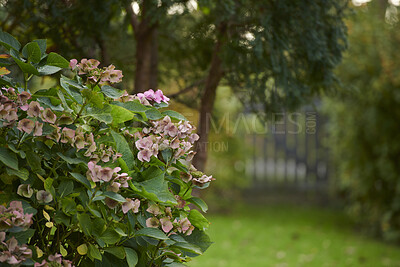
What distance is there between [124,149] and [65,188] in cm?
19

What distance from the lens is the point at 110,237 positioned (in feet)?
3.87

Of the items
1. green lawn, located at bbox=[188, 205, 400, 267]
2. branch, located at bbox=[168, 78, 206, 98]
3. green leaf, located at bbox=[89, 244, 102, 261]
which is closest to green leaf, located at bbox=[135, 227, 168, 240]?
green leaf, located at bbox=[89, 244, 102, 261]

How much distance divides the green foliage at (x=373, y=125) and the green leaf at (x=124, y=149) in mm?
3776

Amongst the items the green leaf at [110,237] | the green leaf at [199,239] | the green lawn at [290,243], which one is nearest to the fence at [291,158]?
the green lawn at [290,243]

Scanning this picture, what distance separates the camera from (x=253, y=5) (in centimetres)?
269

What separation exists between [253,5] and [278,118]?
2.55ft

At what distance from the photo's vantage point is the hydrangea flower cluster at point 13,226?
41.3 inches

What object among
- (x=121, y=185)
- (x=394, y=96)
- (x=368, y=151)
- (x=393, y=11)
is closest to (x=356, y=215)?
(x=368, y=151)

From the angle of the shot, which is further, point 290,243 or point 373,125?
point 290,243

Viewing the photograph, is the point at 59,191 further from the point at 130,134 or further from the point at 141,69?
the point at 141,69

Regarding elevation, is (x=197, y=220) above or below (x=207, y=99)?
below

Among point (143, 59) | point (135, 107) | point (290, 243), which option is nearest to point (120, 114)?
point (135, 107)

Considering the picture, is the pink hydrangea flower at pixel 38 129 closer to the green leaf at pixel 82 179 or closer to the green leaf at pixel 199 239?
the green leaf at pixel 82 179

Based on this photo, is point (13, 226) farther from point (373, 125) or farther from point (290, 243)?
point (373, 125)
